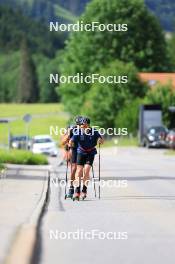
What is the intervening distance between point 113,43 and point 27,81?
95525mm

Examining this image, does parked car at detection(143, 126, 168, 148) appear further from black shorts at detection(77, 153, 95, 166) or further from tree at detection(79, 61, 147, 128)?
black shorts at detection(77, 153, 95, 166)

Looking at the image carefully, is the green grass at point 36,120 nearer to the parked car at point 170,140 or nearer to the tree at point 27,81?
the tree at point 27,81

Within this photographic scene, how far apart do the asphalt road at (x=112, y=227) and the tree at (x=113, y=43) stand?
2538 inches

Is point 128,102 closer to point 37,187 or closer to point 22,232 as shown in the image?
point 37,187

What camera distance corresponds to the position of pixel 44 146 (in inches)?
2271

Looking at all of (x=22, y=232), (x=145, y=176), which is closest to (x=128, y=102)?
(x=145, y=176)

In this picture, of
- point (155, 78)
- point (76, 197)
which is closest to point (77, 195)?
point (76, 197)

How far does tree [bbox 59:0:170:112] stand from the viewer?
285ft

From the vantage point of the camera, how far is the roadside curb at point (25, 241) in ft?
33.6

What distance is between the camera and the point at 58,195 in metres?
20.7

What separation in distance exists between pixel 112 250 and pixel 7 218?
3901 millimetres

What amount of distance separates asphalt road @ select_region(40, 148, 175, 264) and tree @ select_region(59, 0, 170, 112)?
6446 cm

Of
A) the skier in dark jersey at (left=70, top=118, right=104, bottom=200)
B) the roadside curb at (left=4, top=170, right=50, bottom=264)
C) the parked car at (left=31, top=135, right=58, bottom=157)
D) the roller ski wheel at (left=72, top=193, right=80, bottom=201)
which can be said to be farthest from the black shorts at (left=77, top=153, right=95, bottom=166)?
the parked car at (left=31, top=135, right=58, bottom=157)

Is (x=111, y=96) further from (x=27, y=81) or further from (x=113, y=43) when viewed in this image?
(x=27, y=81)
